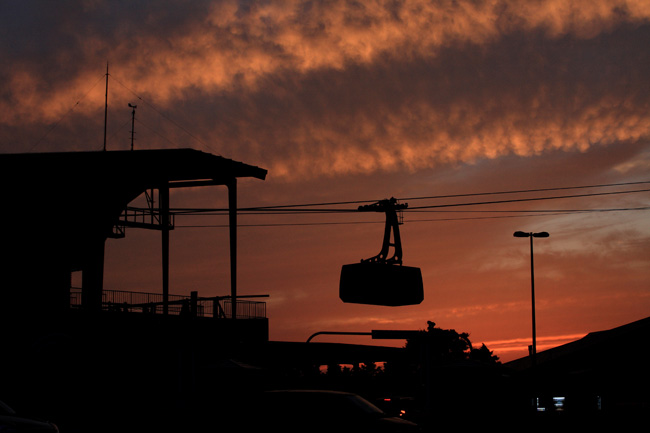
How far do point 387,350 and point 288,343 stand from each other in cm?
1284

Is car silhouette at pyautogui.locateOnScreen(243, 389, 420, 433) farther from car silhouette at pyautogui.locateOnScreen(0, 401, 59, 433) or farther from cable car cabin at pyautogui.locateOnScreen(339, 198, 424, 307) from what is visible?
cable car cabin at pyautogui.locateOnScreen(339, 198, 424, 307)

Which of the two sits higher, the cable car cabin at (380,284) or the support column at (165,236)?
the support column at (165,236)

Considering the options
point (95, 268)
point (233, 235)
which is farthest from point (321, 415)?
point (233, 235)

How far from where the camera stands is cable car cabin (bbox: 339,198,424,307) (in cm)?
2736

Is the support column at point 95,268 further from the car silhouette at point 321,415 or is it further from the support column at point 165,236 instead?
the car silhouette at point 321,415

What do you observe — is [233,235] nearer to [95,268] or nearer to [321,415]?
[95,268]

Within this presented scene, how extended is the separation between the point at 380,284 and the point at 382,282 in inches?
5.1

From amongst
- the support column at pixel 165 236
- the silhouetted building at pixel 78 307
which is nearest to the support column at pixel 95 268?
the silhouetted building at pixel 78 307

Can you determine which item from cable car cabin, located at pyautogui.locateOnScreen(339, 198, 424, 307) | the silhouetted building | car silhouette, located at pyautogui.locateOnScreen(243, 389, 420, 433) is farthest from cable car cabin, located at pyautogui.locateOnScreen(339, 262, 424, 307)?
car silhouette, located at pyautogui.locateOnScreen(243, 389, 420, 433)

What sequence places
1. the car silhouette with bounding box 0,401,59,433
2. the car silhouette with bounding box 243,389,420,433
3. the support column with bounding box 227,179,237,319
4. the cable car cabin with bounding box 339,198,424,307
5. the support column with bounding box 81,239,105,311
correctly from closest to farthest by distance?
the car silhouette with bounding box 0,401,59,433 → the car silhouette with bounding box 243,389,420,433 → the cable car cabin with bounding box 339,198,424,307 → the support column with bounding box 81,239,105,311 → the support column with bounding box 227,179,237,319

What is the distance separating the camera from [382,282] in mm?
27656

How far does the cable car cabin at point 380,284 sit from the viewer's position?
27.6 meters

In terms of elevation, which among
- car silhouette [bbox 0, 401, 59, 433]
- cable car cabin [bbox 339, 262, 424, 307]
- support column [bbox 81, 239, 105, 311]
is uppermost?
support column [bbox 81, 239, 105, 311]

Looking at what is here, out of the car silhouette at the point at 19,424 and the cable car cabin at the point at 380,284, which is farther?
the cable car cabin at the point at 380,284
